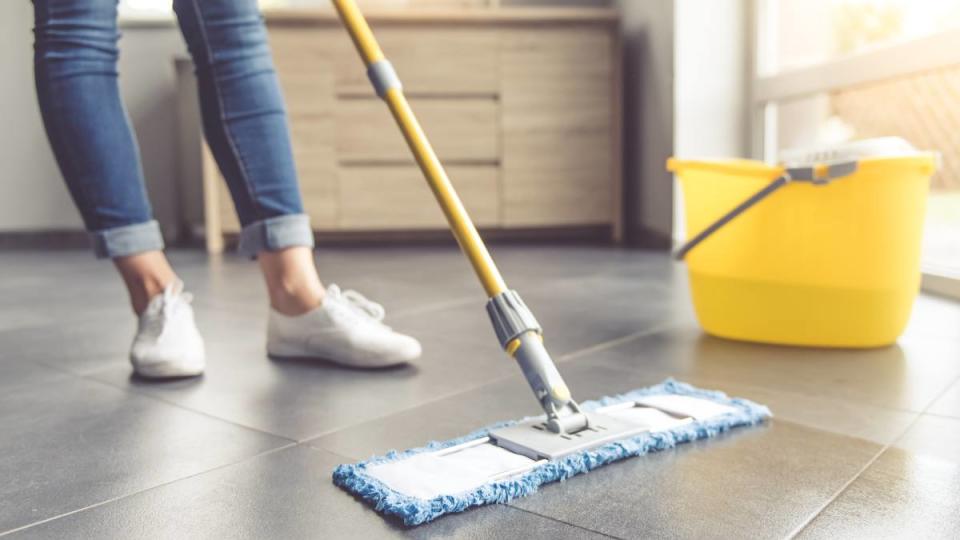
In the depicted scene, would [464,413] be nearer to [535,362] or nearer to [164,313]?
[535,362]

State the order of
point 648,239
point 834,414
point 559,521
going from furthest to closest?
1. point 648,239
2. point 834,414
3. point 559,521

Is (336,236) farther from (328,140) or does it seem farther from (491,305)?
(491,305)

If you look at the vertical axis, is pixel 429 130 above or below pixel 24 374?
above

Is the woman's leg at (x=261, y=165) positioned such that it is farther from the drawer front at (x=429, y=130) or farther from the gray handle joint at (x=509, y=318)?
the drawer front at (x=429, y=130)

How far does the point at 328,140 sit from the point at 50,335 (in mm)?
1477

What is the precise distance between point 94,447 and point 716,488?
55 centimetres

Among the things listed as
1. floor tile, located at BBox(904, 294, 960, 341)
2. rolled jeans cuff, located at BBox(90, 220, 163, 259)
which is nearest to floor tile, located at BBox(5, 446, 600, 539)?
rolled jeans cuff, located at BBox(90, 220, 163, 259)

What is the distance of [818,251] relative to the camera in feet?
3.99

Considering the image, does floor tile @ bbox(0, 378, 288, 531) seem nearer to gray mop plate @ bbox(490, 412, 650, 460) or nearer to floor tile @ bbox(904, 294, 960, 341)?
gray mop plate @ bbox(490, 412, 650, 460)

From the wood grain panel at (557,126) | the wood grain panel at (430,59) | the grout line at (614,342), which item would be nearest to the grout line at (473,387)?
the grout line at (614,342)

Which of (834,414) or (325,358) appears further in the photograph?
(325,358)

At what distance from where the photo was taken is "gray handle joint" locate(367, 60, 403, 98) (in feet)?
3.03

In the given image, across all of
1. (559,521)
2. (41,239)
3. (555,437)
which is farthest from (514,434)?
(41,239)

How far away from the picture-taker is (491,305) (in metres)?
0.80
